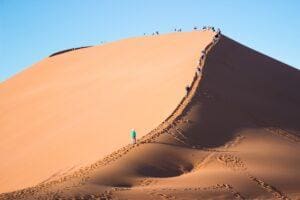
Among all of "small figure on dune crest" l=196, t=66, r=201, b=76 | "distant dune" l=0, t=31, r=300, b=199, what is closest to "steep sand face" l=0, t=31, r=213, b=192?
"distant dune" l=0, t=31, r=300, b=199

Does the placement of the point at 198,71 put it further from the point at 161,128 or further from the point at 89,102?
the point at 161,128

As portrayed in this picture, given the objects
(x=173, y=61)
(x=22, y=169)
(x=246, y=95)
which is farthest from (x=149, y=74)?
(x=22, y=169)

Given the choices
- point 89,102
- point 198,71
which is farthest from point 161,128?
point 89,102

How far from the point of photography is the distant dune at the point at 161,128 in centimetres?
1552

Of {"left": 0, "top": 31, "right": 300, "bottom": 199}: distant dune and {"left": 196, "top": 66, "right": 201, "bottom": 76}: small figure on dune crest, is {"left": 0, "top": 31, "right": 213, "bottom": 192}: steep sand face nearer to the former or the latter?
{"left": 0, "top": 31, "right": 300, "bottom": 199}: distant dune

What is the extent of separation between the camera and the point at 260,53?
3684 cm

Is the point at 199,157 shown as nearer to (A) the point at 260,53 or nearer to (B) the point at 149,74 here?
(B) the point at 149,74

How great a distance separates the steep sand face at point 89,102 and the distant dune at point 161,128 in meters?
0.10

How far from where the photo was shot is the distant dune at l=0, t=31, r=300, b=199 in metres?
15.5

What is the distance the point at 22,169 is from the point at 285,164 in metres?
10.1

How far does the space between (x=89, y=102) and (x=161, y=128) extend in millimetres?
10186

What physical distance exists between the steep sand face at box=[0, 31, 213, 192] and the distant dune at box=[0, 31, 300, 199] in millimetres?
100

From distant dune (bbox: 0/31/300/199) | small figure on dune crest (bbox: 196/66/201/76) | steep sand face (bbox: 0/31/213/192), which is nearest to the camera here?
distant dune (bbox: 0/31/300/199)

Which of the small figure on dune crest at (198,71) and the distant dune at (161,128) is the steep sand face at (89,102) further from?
the small figure on dune crest at (198,71)
